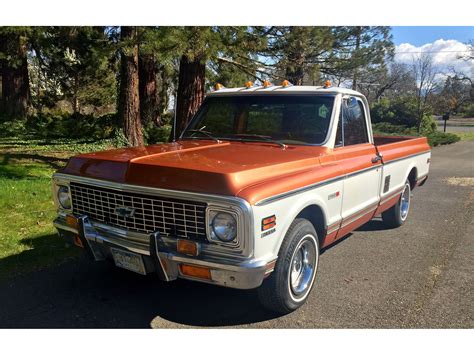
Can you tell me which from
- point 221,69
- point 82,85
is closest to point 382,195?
point 221,69

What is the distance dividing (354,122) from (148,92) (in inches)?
466

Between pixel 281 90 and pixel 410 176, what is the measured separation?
305 cm

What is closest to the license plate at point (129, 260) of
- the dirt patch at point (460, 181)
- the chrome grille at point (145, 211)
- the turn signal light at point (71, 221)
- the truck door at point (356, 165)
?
the chrome grille at point (145, 211)

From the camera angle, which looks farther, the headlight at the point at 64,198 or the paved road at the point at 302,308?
the headlight at the point at 64,198

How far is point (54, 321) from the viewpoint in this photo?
3.40 metres

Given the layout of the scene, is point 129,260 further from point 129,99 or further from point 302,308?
point 129,99

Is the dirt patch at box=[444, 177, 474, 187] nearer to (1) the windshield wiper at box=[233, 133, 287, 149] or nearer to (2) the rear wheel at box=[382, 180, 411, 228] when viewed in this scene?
(2) the rear wheel at box=[382, 180, 411, 228]

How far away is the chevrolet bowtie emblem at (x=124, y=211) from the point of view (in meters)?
3.38

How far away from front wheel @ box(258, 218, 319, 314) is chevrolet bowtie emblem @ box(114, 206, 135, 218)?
1166 mm

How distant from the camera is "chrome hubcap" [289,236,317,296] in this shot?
370 centimetres

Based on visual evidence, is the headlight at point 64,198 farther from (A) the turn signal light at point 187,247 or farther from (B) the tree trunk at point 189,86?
(B) the tree trunk at point 189,86

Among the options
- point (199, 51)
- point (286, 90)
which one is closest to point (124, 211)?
point (286, 90)

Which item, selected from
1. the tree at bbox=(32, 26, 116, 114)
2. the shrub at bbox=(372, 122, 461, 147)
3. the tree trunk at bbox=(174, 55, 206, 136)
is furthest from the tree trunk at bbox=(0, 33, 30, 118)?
the shrub at bbox=(372, 122, 461, 147)

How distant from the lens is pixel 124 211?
3.42 meters
